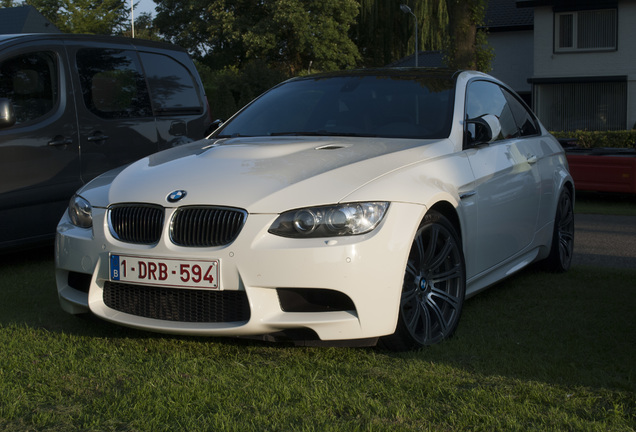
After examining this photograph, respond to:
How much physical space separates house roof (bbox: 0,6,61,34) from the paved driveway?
126 ft

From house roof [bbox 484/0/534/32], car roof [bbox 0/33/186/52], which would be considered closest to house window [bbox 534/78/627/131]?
house roof [bbox 484/0/534/32]

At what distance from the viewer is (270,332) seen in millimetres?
3838

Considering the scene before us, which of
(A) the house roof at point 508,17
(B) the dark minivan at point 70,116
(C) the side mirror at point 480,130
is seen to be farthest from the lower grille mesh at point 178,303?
(A) the house roof at point 508,17

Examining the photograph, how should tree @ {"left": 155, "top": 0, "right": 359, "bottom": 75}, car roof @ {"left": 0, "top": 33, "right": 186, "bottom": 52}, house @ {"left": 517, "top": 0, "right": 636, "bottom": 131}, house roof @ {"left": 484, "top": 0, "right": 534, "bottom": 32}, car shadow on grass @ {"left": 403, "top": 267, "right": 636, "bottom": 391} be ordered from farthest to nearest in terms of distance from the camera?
tree @ {"left": 155, "top": 0, "right": 359, "bottom": 75} < house roof @ {"left": 484, "top": 0, "right": 534, "bottom": 32} < house @ {"left": 517, "top": 0, "right": 636, "bottom": 131} < car roof @ {"left": 0, "top": 33, "right": 186, "bottom": 52} < car shadow on grass @ {"left": 403, "top": 267, "right": 636, "bottom": 391}

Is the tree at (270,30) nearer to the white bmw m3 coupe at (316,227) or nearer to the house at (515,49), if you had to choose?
the house at (515,49)

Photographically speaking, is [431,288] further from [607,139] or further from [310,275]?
[607,139]

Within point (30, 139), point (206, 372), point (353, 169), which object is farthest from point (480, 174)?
point (30, 139)

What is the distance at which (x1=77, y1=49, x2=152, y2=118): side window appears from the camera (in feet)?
23.0

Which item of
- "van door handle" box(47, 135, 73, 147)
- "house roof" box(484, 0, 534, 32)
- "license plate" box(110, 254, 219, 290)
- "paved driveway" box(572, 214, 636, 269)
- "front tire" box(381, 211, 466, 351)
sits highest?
"house roof" box(484, 0, 534, 32)

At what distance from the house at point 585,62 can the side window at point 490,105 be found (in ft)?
85.3

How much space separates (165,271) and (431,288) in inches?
56.2

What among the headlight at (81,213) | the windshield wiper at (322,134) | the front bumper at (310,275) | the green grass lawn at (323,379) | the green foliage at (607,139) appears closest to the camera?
the green grass lawn at (323,379)

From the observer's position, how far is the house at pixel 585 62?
3014cm

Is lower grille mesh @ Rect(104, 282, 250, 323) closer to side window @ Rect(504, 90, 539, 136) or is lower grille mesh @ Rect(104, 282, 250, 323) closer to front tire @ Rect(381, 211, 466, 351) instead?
front tire @ Rect(381, 211, 466, 351)
